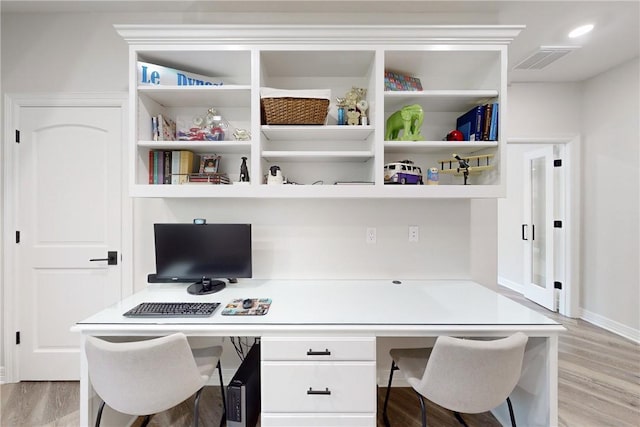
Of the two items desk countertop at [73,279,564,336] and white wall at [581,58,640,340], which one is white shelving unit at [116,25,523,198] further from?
white wall at [581,58,640,340]

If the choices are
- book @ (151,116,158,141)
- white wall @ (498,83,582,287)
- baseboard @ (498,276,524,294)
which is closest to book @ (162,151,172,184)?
book @ (151,116,158,141)

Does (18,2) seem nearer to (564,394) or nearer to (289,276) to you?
(289,276)

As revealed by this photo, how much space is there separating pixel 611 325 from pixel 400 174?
10.2ft

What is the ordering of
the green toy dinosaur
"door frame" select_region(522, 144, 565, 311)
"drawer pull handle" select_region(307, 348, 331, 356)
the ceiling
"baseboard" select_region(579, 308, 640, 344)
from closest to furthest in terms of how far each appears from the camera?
"drawer pull handle" select_region(307, 348, 331, 356) → the green toy dinosaur → the ceiling → "baseboard" select_region(579, 308, 640, 344) → "door frame" select_region(522, 144, 565, 311)

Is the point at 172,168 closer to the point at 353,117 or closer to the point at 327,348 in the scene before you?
the point at 353,117

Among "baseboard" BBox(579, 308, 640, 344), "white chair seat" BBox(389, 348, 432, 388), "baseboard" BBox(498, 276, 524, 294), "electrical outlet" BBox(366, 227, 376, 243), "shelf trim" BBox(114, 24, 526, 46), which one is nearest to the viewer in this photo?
"white chair seat" BBox(389, 348, 432, 388)

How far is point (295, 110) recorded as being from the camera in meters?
1.73

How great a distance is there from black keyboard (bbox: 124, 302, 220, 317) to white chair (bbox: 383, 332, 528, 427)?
3.56 ft

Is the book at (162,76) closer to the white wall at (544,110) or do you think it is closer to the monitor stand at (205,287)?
the monitor stand at (205,287)

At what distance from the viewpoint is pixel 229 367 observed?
6.95 ft

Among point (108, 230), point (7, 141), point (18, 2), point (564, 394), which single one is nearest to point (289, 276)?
point (108, 230)

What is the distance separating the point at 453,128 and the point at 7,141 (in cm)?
319

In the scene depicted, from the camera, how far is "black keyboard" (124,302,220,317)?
1418mm

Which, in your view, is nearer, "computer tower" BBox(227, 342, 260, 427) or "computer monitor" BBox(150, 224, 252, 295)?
"computer tower" BBox(227, 342, 260, 427)
